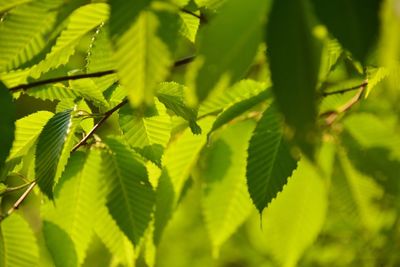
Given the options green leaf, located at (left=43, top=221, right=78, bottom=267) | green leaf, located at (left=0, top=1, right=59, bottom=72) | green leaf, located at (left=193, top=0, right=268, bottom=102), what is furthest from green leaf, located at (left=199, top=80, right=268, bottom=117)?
green leaf, located at (left=193, top=0, right=268, bottom=102)

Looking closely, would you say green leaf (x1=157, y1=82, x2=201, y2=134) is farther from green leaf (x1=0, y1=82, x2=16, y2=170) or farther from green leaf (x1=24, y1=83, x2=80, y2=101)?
green leaf (x1=0, y1=82, x2=16, y2=170)

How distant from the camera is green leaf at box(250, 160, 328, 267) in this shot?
1.29 m

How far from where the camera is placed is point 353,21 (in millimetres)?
492

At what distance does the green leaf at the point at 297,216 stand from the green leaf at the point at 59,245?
0.41 m

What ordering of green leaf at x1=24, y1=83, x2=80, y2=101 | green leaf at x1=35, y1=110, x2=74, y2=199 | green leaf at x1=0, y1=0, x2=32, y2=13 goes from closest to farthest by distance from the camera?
green leaf at x1=0, y1=0, x2=32, y2=13 → green leaf at x1=35, y1=110, x2=74, y2=199 → green leaf at x1=24, y1=83, x2=80, y2=101

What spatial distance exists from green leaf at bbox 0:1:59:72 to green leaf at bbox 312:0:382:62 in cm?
27

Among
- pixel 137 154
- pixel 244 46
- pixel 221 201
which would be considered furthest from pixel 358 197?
pixel 244 46

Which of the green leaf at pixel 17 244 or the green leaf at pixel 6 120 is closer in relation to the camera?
the green leaf at pixel 6 120

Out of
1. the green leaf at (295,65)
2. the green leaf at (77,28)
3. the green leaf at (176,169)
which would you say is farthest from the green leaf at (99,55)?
the green leaf at (295,65)

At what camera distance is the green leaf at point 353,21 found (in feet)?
1.57

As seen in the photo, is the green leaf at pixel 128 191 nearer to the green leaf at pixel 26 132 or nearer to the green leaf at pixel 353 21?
the green leaf at pixel 26 132

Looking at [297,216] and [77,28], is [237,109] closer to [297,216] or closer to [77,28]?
[77,28]

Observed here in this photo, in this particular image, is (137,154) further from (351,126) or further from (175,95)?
(351,126)

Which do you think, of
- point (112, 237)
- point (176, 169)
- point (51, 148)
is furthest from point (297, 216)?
point (51, 148)
